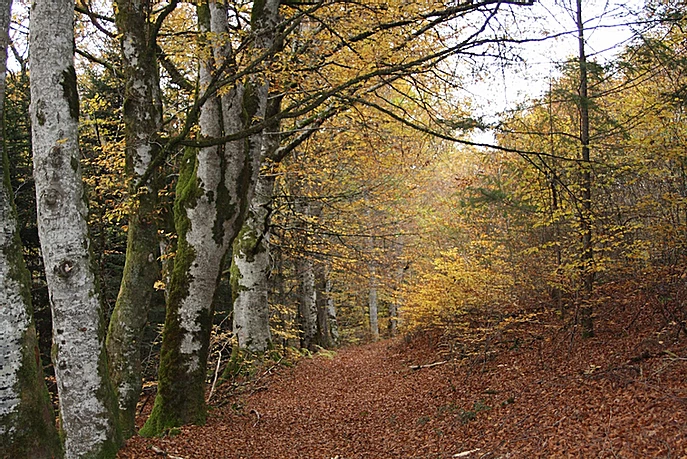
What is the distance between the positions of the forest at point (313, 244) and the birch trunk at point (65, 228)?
0.06 ft

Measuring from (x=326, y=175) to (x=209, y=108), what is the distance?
927 centimetres

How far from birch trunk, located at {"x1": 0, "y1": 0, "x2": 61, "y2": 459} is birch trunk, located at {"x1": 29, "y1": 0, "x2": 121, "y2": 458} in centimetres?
51

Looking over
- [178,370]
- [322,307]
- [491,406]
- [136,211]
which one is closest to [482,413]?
[491,406]

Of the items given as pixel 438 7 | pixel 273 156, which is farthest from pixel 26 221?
pixel 438 7

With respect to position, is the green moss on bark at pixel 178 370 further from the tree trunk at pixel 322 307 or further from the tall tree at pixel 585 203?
the tree trunk at pixel 322 307

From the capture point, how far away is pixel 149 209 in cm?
693

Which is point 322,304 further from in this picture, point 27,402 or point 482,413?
point 27,402

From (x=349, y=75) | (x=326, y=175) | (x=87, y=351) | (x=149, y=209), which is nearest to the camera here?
(x=87, y=351)

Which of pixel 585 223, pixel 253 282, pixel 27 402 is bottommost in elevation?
pixel 27 402

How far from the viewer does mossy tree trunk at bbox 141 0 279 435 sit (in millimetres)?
6992

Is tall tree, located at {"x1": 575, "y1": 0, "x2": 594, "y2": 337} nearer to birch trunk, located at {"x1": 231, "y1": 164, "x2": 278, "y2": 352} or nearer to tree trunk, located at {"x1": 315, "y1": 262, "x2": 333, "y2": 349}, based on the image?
birch trunk, located at {"x1": 231, "y1": 164, "x2": 278, "y2": 352}

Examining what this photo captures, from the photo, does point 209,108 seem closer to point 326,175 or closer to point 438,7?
point 438,7

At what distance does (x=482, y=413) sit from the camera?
7180 millimetres

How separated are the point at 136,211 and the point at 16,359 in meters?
3.29
